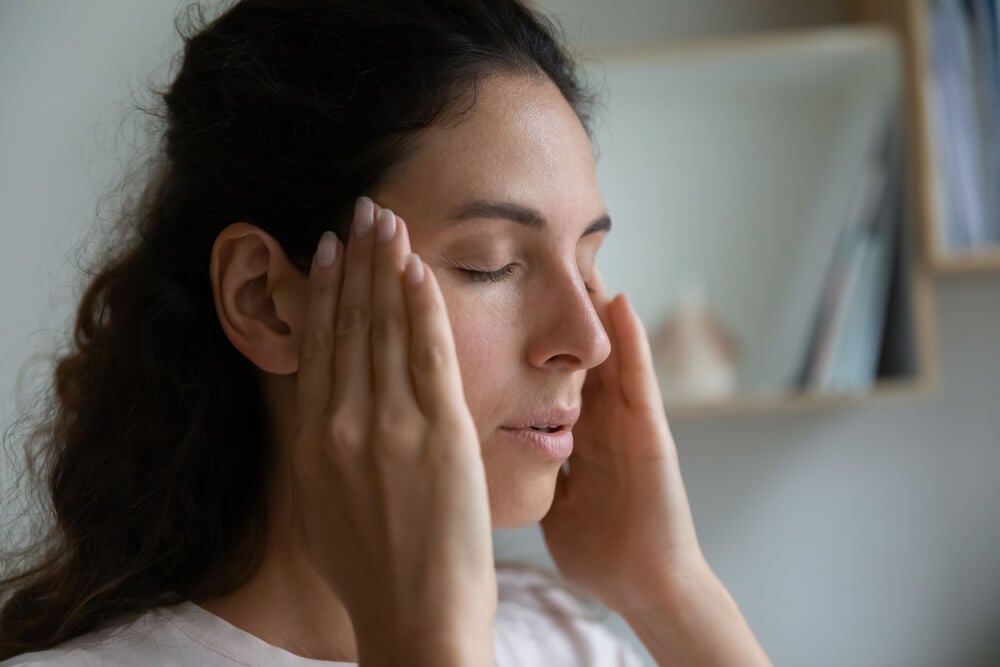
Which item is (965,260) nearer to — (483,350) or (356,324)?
(483,350)

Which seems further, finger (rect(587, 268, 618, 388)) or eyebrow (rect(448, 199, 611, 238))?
finger (rect(587, 268, 618, 388))

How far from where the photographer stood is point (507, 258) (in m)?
0.81

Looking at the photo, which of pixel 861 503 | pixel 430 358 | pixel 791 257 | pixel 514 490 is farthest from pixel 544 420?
pixel 861 503

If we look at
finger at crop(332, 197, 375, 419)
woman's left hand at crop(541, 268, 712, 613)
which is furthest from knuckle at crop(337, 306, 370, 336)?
woman's left hand at crop(541, 268, 712, 613)

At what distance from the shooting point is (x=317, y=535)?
74 cm

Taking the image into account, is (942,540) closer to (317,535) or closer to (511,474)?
(511,474)

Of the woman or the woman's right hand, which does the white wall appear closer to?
the woman

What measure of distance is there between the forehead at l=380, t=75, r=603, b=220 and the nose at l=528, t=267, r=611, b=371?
65 millimetres

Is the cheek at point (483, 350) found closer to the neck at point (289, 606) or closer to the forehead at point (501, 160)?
the forehead at point (501, 160)

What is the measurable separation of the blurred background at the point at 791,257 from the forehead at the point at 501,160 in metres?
0.77

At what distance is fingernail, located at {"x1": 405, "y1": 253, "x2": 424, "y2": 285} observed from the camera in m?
0.74

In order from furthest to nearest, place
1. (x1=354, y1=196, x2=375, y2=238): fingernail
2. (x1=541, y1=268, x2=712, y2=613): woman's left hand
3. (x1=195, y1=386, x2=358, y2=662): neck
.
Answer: (x1=541, y1=268, x2=712, y2=613): woman's left hand → (x1=195, y1=386, x2=358, y2=662): neck → (x1=354, y1=196, x2=375, y2=238): fingernail

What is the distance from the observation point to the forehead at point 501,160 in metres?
0.82

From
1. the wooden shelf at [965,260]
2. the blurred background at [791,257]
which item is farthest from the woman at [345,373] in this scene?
the wooden shelf at [965,260]
